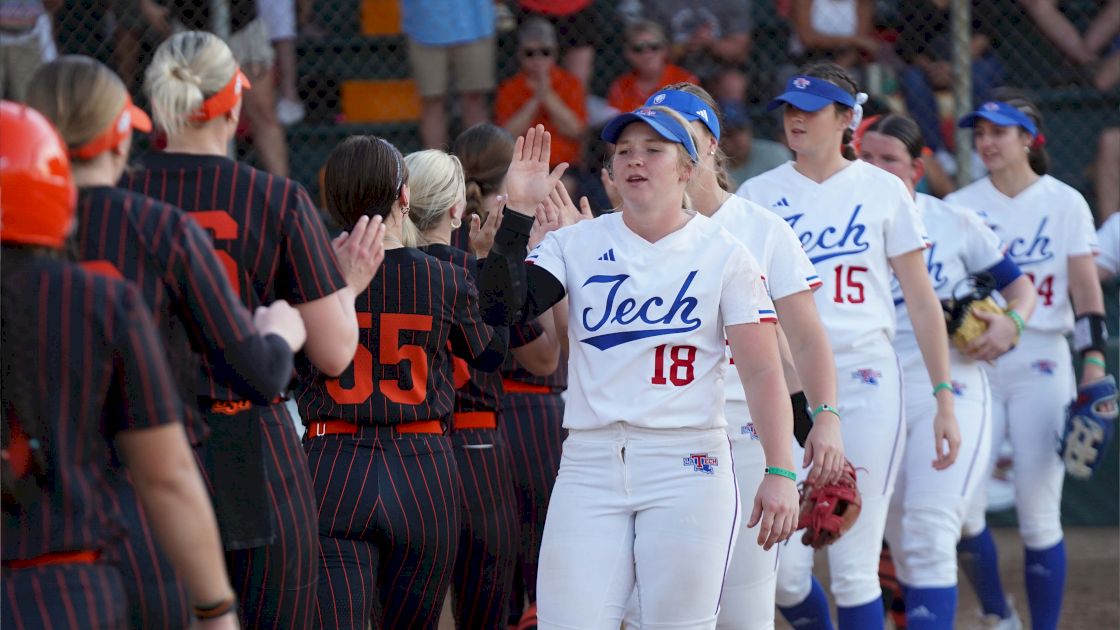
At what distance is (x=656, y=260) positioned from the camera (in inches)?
134

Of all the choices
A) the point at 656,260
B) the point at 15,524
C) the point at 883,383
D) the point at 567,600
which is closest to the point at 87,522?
the point at 15,524

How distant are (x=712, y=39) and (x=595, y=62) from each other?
74 centimetres

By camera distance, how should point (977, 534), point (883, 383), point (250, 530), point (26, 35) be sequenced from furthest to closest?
point (26, 35) < point (977, 534) < point (883, 383) < point (250, 530)

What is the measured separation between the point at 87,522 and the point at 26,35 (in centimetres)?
609

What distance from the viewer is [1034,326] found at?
→ 5820mm

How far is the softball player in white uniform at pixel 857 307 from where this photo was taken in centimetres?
457

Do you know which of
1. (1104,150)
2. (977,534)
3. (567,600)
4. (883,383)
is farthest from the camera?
(1104,150)

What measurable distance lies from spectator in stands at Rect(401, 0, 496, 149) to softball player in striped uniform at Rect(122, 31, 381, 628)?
16.4 feet

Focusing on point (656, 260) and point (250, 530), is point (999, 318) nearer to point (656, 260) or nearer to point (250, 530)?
point (656, 260)

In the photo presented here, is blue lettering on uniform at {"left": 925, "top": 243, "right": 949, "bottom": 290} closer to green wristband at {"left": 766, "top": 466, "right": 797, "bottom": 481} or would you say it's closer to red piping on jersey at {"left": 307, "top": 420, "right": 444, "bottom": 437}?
green wristband at {"left": 766, "top": 466, "right": 797, "bottom": 481}

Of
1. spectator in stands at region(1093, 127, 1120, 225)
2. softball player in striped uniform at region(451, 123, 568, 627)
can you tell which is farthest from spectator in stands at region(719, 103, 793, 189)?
softball player in striped uniform at region(451, 123, 568, 627)

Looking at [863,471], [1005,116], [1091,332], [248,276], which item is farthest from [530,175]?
[1091,332]

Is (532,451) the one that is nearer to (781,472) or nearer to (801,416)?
(801,416)

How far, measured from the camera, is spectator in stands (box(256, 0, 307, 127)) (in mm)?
8172
